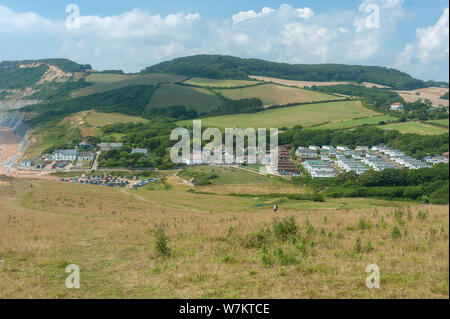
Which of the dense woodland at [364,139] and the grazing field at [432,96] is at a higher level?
the grazing field at [432,96]

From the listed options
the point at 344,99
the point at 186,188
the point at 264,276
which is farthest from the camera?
the point at 344,99

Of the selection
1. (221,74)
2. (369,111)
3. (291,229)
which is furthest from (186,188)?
(221,74)

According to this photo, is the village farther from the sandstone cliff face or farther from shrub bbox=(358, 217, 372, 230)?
shrub bbox=(358, 217, 372, 230)

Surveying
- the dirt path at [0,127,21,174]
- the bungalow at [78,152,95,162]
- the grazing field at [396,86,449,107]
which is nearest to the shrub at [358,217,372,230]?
the grazing field at [396,86,449,107]

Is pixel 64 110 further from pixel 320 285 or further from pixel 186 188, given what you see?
→ pixel 320 285

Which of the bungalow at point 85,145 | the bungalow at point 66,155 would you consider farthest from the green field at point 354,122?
the bungalow at point 66,155

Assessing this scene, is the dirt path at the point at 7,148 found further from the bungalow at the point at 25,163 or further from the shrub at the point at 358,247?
the shrub at the point at 358,247
